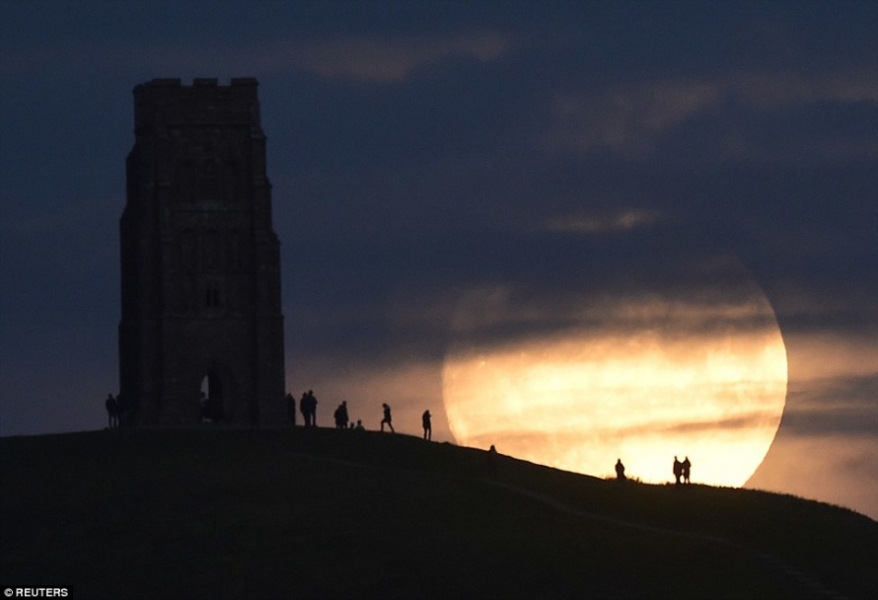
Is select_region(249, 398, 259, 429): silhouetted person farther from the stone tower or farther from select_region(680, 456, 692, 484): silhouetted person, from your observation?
select_region(680, 456, 692, 484): silhouetted person

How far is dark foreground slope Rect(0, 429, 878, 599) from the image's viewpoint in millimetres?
69812

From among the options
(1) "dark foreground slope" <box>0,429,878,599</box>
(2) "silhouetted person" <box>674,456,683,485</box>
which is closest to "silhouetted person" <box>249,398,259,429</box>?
(1) "dark foreground slope" <box>0,429,878,599</box>

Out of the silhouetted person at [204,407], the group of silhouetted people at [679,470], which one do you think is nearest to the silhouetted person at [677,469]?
the group of silhouetted people at [679,470]

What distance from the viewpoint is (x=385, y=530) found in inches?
3012

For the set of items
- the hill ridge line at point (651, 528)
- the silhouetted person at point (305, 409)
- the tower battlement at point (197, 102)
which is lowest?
the hill ridge line at point (651, 528)

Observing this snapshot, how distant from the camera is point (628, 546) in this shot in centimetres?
7375

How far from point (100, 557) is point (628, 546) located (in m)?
15.6

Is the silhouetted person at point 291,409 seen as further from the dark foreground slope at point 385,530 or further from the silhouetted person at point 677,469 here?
the silhouetted person at point 677,469

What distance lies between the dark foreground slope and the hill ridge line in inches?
4.9

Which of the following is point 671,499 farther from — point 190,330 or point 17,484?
point 190,330

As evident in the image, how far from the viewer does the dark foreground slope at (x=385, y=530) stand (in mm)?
69812

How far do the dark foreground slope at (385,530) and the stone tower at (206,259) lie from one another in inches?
761

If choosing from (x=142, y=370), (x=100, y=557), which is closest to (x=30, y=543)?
(x=100, y=557)

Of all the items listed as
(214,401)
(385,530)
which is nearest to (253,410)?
(214,401)
